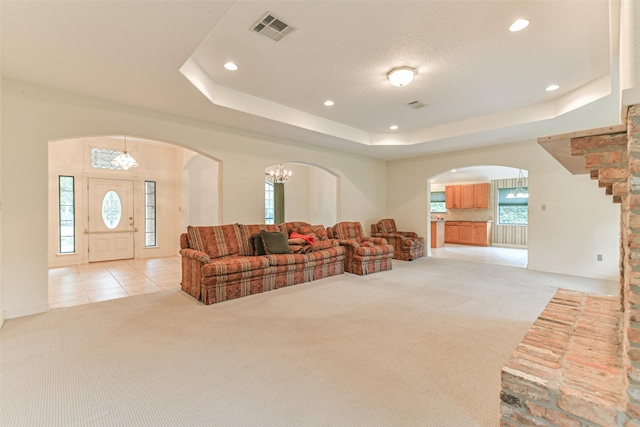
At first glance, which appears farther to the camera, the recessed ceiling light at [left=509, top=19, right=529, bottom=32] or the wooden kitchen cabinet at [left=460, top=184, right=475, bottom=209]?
Answer: the wooden kitchen cabinet at [left=460, top=184, right=475, bottom=209]

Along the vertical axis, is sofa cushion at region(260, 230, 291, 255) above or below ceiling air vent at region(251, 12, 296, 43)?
below

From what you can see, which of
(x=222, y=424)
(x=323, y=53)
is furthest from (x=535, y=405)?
(x=323, y=53)

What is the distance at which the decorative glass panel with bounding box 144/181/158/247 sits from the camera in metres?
7.52

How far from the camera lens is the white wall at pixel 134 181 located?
6.27m

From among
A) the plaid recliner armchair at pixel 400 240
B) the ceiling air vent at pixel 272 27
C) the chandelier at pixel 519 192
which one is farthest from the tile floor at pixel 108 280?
the chandelier at pixel 519 192

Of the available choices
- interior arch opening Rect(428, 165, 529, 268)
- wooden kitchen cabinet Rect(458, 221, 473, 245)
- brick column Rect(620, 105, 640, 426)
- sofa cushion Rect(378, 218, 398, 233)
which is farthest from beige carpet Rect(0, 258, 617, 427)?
wooden kitchen cabinet Rect(458, 221, 473, 245)

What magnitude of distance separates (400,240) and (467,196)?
16.3 feet

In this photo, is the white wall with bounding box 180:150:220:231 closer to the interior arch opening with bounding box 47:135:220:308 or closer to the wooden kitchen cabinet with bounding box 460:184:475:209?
the interior arch opening with bounding box 47:135:220:308

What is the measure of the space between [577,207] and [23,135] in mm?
8606

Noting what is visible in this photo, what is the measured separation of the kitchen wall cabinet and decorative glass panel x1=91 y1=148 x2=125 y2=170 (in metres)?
11.0

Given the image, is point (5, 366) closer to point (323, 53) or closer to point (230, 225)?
point (230, 225)

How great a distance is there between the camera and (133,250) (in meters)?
7.27

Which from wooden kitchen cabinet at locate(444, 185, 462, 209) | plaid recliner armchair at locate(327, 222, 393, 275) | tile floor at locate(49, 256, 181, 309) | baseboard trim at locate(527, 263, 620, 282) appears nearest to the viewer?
tile floor at locate(49, 256, 181, 309)

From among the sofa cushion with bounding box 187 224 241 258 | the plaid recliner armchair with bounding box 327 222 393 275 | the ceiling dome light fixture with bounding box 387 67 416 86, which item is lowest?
the plaid recliner armchair with bounding box 327 222 393 275
